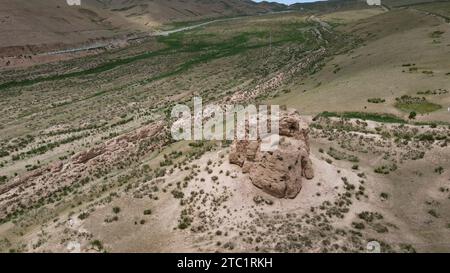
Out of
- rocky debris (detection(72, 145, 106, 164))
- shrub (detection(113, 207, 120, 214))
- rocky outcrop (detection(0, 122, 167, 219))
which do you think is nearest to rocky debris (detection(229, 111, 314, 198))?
shrub (detection(113, 207, 120, 214))

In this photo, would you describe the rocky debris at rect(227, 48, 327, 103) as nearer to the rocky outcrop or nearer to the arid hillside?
the rocky outcrop

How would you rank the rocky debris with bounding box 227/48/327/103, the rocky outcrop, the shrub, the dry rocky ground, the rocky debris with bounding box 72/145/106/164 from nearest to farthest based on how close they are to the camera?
the dry rocky ground → the shrub → the rocky outcrop → the rocky debris with bounding box 72/145/106/164 → the rocky debris with bounding box 227/48/327/103

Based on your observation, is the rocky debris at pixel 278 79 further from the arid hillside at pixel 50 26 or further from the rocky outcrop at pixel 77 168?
the arid hillside at pixel 50 26

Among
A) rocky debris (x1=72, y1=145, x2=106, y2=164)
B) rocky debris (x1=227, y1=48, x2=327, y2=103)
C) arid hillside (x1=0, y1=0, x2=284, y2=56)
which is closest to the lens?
rocky debris (x1=72, y1=145, x2=106, y2=164)

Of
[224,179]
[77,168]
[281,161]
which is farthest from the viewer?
[77,168]

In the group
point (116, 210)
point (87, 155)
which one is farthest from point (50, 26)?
point (116, 210)

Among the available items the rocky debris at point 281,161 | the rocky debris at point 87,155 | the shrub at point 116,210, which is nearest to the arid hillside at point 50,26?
the rocky debris at point 87,155

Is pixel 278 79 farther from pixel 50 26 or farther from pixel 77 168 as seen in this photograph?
pixel 50 26
